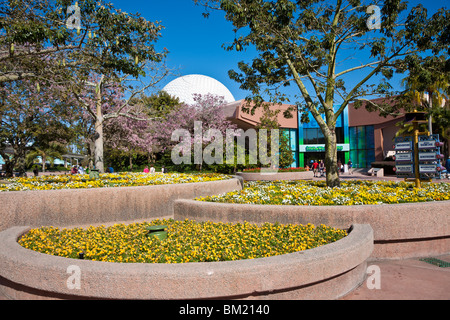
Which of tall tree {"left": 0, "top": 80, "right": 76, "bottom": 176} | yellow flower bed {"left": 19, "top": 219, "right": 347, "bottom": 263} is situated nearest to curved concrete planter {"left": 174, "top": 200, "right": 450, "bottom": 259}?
yellow flower bed {"left": 19, "top": 219, "right": 347, "bottom": 263}

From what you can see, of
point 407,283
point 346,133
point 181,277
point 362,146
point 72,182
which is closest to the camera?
point 181,277

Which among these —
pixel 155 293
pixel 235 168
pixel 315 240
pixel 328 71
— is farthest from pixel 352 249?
pixel 235 168

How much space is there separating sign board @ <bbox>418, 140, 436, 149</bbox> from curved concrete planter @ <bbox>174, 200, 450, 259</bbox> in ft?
11.0

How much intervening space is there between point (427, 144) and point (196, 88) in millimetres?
55163

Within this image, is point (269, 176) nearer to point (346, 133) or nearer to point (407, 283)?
point (407, 283)

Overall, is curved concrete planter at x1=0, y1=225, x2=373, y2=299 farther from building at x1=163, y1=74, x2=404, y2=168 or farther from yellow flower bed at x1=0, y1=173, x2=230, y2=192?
building at x1=163, y1=74, x2=404, y2=168

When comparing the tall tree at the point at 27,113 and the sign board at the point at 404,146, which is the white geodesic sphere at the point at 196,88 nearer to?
the tall tree at the point at 27,113

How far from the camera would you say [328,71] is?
1082cm

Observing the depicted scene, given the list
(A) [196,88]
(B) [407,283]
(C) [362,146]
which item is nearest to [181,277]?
(B) [407,283]

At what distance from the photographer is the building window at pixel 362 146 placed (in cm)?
4059

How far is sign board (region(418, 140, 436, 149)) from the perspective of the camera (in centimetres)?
830

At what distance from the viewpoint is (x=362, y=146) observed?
41.6 meters

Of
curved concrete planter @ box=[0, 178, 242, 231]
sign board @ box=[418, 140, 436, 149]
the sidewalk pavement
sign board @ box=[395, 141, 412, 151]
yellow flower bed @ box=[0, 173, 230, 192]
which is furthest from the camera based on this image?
sign board @ box=[395, 141, 412, 151]
